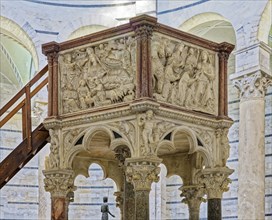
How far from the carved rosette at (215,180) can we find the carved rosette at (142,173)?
100 centimetres

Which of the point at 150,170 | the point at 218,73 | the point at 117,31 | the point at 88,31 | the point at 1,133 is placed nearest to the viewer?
the point at 150,170

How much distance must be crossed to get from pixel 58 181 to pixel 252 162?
17.4 ft

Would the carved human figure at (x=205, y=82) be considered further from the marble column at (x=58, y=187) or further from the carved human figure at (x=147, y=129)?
the marble column at (x=58, y=187)

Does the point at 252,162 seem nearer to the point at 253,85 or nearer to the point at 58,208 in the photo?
the point at 253,85

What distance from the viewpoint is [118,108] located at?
720cm

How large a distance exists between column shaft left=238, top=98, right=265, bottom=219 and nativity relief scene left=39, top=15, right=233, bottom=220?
3926mm

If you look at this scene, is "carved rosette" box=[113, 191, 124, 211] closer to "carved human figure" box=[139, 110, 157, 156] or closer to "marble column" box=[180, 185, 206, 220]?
"marble column" box=[180, 185, 206, 220]

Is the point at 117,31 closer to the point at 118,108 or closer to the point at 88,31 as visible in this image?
the point at 118,108

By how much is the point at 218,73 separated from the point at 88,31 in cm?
793

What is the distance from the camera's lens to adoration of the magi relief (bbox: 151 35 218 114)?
7363 millimetres

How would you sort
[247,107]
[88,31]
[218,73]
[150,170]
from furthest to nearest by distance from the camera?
[88,31] → [247,107] → [218,73] → [150,170]

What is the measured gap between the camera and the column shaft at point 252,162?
469 inches

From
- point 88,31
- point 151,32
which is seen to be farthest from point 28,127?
point 88,31

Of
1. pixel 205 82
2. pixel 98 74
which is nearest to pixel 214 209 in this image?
pixel 205 82
